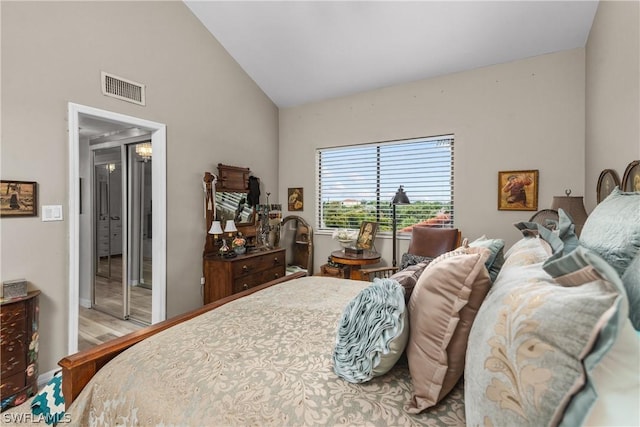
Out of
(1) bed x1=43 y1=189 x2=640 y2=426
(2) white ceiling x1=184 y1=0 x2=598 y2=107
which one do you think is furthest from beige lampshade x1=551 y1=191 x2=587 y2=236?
(2) white ceiling x1=184 y1=0 x2=598 y2=107

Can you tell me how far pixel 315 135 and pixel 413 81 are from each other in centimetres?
155

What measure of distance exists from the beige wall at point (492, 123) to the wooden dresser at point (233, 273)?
5.21 feet

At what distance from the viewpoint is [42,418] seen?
166cm

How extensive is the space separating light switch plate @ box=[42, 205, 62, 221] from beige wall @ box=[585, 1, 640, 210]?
3874 millimetres

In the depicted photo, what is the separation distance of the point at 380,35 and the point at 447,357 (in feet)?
10.6

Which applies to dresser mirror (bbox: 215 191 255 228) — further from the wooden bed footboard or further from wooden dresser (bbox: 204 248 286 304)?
the wooden bed footboard

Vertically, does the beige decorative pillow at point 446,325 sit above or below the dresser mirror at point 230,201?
below

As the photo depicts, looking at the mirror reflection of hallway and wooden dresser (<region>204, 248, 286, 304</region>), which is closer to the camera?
wooden dresser (<region>204, 248, 286, 304</region>)

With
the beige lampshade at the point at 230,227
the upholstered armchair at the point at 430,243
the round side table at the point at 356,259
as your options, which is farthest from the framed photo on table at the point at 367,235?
the beige lampshade at the point at 230,227

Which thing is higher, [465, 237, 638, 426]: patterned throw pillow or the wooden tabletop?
[465, 237, 638, 426]: patterned throw pillow

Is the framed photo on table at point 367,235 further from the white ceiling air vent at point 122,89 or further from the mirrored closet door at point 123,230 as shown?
the white ceiling air vent at point 122,89

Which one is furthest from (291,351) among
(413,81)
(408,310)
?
(413,81)

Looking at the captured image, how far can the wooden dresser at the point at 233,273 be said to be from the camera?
129 inches

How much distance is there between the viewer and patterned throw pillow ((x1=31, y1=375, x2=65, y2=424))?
1.44 metres
